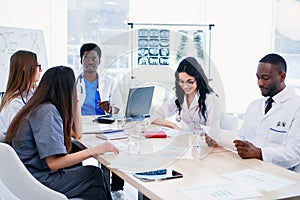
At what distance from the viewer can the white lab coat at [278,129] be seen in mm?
1879

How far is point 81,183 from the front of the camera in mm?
1886

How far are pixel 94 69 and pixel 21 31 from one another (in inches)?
45.4

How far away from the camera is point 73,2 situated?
4.57 metres

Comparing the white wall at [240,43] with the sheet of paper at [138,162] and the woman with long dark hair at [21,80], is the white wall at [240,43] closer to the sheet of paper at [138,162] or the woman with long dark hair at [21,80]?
the woman with long dark hair at [21,80]

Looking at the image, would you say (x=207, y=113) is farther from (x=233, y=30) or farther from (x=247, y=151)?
(x=233, y=30)

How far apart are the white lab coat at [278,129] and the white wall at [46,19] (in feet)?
9.14

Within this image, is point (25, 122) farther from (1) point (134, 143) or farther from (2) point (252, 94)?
(2) point (252, 94)

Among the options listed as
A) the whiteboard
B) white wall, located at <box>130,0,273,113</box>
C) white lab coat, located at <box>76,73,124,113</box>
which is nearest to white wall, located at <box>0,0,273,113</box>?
white wall, located at <box>130,0,273,113</box>

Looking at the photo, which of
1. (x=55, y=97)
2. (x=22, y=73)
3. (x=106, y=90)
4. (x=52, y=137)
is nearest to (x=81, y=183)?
(x=52, y=137)

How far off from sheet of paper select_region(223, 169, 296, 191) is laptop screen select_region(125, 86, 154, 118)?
1.18 m

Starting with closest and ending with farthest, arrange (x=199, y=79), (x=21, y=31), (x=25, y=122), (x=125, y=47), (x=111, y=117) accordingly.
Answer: (x=25, y=122) < (x=199, y=79) < (x=111, y=117) < (x=21, y=31) < (x=125, y=47)

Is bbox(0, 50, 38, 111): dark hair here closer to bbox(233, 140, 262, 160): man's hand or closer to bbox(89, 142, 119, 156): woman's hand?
bbox(89, 142, 119, 156): woman's hand

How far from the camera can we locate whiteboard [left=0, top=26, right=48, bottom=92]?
3812mm

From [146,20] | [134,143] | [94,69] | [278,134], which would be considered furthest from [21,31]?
[278,134]
